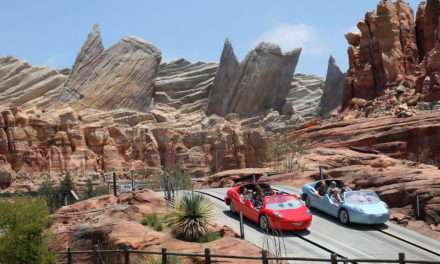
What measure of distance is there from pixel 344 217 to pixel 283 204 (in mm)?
2424

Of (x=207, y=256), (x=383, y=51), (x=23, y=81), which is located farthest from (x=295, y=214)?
(x=23, y=81)

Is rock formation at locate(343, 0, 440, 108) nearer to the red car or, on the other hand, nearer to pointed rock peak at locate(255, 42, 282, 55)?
pointed rock peak at locate(255, 42, 282, 55)

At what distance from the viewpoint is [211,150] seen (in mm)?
58375

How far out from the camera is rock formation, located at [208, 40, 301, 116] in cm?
7000

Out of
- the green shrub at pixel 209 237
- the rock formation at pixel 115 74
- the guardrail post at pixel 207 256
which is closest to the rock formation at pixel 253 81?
the rock formation at pixel 115 74

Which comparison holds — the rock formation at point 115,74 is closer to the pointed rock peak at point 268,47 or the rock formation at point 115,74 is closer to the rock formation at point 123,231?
the pointed rock peak at point 268,47

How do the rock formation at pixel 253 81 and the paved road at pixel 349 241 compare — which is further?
the rock formation at pixel 253 81

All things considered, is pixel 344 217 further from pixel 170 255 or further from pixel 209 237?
pixel 170 255

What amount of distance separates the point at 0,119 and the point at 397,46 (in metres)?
39.5

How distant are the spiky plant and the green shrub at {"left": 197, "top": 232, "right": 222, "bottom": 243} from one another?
0.47 feet

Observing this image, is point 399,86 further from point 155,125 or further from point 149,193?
point 149,193

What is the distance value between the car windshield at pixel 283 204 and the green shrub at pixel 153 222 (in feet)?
11.1

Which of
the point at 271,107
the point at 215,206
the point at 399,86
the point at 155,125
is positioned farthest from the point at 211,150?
the point at 215,206

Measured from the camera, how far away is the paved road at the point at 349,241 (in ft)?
49.2
